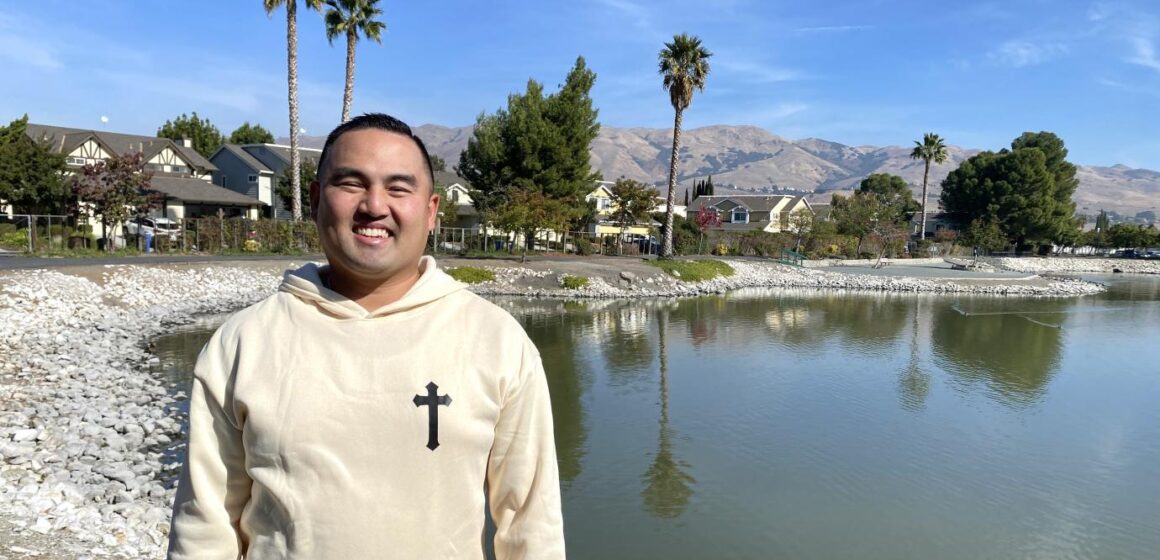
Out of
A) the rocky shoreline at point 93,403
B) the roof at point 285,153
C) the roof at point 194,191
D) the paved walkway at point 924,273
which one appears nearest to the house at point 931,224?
the paved walkway at point 924,273

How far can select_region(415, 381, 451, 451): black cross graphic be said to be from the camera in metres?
1.91

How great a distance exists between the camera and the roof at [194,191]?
141 ft

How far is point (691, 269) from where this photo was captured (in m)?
40.8

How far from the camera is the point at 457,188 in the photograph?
6091 centimetres

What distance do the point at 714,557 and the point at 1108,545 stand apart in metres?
5.03

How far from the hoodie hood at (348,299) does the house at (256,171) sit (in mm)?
54858

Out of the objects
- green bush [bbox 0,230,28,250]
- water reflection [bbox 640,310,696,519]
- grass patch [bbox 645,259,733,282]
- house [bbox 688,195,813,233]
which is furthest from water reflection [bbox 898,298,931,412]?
house [bbox 688,195,813,233]

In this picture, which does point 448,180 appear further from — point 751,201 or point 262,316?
point 262,316

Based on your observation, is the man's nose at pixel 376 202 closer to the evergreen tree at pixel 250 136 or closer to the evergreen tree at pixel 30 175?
the evergreen tree at pixel 30 175

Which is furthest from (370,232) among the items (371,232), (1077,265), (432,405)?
(1077,265)

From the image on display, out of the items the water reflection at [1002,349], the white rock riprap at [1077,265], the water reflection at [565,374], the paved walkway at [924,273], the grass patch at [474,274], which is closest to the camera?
the water reflection at [565,374]

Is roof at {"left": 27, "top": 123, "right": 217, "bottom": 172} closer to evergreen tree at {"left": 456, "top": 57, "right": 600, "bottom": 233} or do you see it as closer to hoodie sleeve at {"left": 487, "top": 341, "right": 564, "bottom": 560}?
evergreen tree at {"left": 456, "top": 57, "right": 600, "bottom": 233}

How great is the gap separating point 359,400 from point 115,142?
197ft

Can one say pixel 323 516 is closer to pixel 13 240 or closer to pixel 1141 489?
pixel 1141 489
